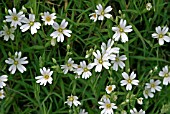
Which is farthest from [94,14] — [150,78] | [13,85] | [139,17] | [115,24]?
[13,85]

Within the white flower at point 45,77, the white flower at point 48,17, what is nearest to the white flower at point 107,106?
the white flower at point 45,77

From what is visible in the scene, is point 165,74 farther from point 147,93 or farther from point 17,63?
point 17,63

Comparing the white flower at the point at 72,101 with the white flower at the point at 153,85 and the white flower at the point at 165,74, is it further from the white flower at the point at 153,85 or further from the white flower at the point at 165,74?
the white flower at the point at 165,74

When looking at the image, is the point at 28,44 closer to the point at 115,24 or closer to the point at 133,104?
the point at 115,24

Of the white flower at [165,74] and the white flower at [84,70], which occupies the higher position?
the white flower at [84,70]

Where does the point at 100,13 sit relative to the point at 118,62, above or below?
above

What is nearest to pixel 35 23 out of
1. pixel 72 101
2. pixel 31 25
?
pixel 31 25
